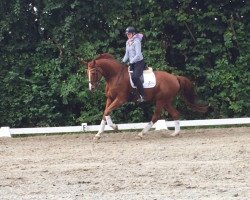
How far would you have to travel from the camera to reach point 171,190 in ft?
24.8

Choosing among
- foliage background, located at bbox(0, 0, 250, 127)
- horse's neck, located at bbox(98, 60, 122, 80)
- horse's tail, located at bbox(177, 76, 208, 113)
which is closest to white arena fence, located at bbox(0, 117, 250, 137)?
horse's tail, located at bbox(177, 76, 208, 113)

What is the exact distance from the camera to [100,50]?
17.2m

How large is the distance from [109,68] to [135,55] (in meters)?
0.70

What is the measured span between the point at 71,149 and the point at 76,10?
5.93 metres

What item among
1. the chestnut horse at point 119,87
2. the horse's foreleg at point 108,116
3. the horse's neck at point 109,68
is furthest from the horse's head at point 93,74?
the horse's foreleg at point 108,116

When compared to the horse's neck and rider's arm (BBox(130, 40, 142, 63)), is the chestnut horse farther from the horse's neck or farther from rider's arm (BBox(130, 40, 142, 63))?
rider's arm (BBox(130, 40, 142, 63))

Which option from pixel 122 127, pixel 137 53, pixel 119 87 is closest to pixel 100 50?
pixel 122 127

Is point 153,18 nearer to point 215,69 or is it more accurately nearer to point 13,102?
point 215,69

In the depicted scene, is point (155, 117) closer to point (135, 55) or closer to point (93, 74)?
point (135, 55)

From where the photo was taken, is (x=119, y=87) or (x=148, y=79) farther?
(x=148, y=79)

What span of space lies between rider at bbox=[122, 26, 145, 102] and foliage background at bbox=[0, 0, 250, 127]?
304 cm

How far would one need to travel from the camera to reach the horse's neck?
45.8ft

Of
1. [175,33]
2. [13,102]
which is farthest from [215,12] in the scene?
[13,102]

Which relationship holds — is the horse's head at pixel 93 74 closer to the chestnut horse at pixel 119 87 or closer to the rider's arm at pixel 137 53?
the chestnut horse at pixel 119 87
